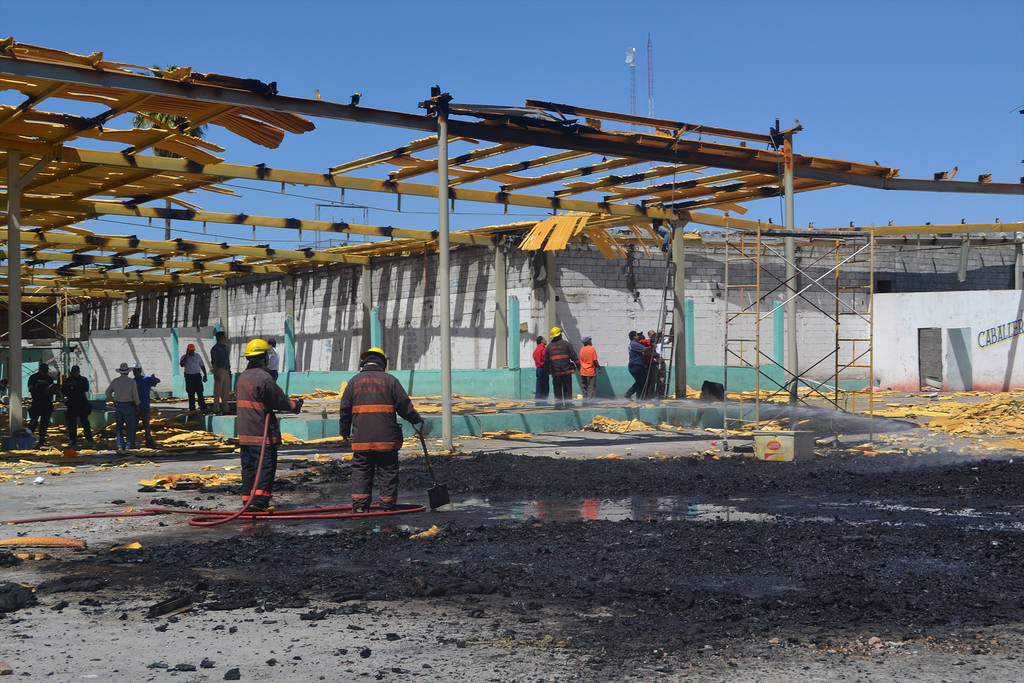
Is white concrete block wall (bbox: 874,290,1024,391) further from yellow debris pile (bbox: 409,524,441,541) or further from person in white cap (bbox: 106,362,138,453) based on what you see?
yellow debris pile (bbox: 409,524,441,541)

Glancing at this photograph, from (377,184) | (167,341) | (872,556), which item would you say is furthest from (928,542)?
(167,341)

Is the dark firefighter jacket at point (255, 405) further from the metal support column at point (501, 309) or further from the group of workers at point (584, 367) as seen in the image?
the metal support column at point (501, 309)

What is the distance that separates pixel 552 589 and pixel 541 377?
16.7m

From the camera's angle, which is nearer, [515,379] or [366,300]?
[515,379]

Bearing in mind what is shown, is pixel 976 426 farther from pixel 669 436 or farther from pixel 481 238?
pixel 481 238

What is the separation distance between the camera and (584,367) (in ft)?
72.3

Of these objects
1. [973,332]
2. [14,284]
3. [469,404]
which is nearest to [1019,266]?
[973,332]

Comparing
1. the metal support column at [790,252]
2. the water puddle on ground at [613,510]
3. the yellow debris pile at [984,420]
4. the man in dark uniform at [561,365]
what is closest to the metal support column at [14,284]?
the water puddle on ground at [613,510]

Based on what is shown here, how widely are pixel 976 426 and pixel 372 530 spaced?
13419mm

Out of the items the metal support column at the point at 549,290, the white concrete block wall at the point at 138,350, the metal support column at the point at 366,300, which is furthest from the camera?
the white concrete block wall at the point at 138,350

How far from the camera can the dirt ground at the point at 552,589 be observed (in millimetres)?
5039

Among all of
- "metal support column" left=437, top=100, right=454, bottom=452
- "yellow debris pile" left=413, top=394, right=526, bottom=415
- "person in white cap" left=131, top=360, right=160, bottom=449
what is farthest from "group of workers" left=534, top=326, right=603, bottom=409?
"person in white cap" left=131, top=360, right=160, bottom=449

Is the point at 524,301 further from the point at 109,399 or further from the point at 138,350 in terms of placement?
the point at 138,350

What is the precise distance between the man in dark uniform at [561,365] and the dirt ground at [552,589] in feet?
31.8
